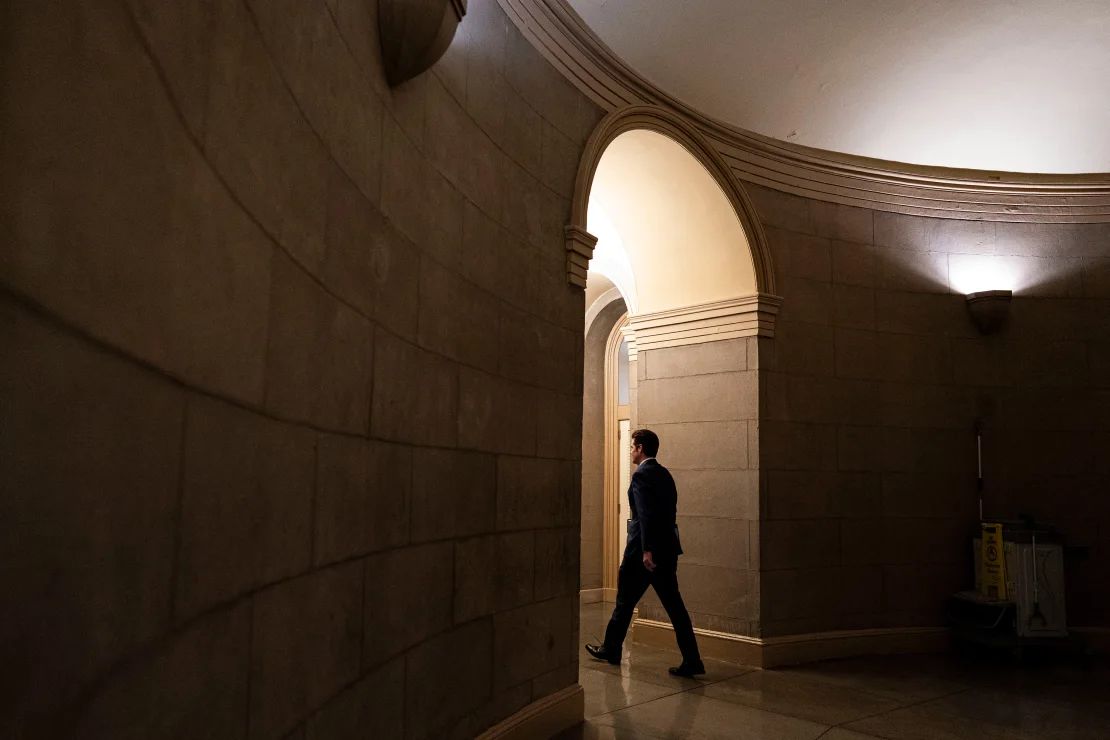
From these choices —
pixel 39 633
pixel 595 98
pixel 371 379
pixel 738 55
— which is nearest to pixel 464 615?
pixel 371 379

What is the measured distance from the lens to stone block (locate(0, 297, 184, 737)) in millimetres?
999

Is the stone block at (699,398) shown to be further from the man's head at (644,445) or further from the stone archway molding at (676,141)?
the man's head at (644,445)

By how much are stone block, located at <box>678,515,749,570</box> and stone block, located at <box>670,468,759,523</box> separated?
0.20 ft

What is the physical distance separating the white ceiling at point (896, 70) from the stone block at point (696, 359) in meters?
1.89

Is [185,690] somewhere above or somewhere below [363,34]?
below

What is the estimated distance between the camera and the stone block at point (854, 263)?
7340 mm

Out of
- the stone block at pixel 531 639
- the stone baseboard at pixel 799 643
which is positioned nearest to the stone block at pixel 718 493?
the stone baseboard at pixel 799 643

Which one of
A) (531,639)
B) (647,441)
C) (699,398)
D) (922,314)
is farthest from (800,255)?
(531,639)

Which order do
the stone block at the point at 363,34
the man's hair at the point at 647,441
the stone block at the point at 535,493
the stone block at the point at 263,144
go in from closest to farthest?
the stone block at the point at 263,144, the stone block at the point at 363,34, the stone block at the point at 535,493, the man's hair at the point at 647,441

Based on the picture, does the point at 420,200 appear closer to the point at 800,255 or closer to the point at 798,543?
the point at 800,255

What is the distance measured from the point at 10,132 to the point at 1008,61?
7395 millimetres

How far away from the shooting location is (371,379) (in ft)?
8.75

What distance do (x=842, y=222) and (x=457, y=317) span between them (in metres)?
5.00

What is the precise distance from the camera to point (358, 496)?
2568 millimetres
